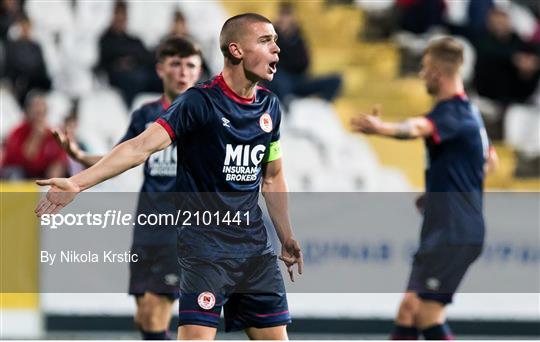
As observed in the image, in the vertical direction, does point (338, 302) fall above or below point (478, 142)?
below

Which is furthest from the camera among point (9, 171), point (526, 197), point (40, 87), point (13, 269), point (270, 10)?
point (270, 10)

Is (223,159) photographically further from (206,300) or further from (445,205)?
(445,205)

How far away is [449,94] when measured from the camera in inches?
310

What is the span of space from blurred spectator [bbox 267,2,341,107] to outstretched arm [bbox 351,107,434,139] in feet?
15.7

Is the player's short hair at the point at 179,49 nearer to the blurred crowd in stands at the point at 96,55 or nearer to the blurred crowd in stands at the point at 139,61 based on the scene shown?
the blurred crowd in stands at the point at 139,61

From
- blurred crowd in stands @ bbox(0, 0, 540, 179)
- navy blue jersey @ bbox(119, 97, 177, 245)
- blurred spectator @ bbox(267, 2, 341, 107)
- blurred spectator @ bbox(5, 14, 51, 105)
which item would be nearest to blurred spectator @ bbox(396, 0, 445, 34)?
blurred crowd in stands @ bbox(0, 0, 540, 179)

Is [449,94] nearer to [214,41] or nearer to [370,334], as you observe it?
[370,334]

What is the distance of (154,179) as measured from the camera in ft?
25.2

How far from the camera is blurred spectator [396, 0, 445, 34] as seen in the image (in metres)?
13.7

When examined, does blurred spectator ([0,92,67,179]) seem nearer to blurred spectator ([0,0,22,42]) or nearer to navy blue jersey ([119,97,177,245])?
blurred spectator ([0,0,22,42])

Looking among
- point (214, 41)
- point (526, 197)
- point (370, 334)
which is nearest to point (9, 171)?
point (214, 41)

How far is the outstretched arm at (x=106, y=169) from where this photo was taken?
17.4ft

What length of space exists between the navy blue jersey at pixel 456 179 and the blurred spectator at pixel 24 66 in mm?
5692

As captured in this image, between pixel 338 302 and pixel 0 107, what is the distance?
4344mm
